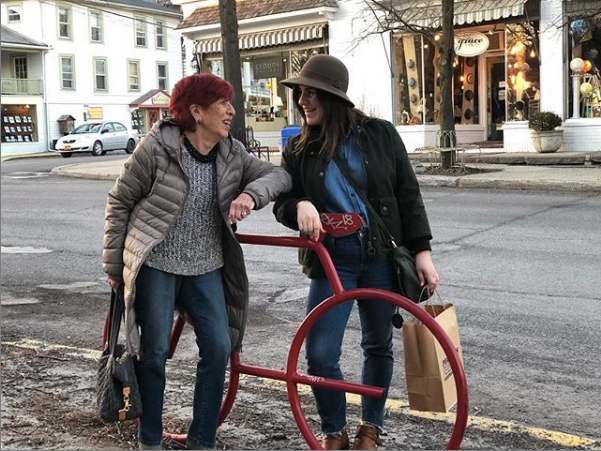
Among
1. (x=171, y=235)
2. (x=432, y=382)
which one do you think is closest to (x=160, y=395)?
(x=171, y=235)

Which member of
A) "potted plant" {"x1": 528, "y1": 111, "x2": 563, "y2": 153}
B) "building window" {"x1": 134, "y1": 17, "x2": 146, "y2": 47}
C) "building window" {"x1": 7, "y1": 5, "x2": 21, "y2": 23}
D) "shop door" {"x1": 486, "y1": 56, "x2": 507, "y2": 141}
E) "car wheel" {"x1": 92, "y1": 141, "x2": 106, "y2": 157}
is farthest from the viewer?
"building window" {"x1": 134, "y1": 17, "x2": 146, "y2": 47}

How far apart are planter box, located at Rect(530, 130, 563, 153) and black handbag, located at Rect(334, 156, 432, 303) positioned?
1761 cm

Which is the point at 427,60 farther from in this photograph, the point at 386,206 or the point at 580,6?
the point at 386,206

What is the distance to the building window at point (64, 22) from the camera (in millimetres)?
46625

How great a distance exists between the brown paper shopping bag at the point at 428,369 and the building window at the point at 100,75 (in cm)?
4759

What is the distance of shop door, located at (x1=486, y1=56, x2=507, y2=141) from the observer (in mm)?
23234

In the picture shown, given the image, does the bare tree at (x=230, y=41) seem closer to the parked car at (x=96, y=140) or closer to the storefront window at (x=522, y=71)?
the storefront window at (x=522, y=71)

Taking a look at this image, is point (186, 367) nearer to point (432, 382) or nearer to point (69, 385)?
point (69, 385)

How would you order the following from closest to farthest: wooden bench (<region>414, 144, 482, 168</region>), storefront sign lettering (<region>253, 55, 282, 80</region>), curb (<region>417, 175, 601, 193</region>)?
curb (<region>417, 175, 601, 193</region>), wooden bench (<region>414, 144, 482, 168</region>), storefront sign lettering (<region>253, 55, 282, 80</region>)

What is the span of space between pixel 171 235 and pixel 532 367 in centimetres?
270

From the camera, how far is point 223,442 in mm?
3887

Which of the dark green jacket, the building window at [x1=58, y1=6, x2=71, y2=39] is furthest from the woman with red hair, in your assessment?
the building window at [x1=58, y1=6, x2=71, y2=39]

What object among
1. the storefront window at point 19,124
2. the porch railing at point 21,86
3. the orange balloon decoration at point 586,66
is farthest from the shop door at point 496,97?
the porch railing at point 21,86

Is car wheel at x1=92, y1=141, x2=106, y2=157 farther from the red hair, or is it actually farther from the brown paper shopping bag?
the brown paper shopping bag
